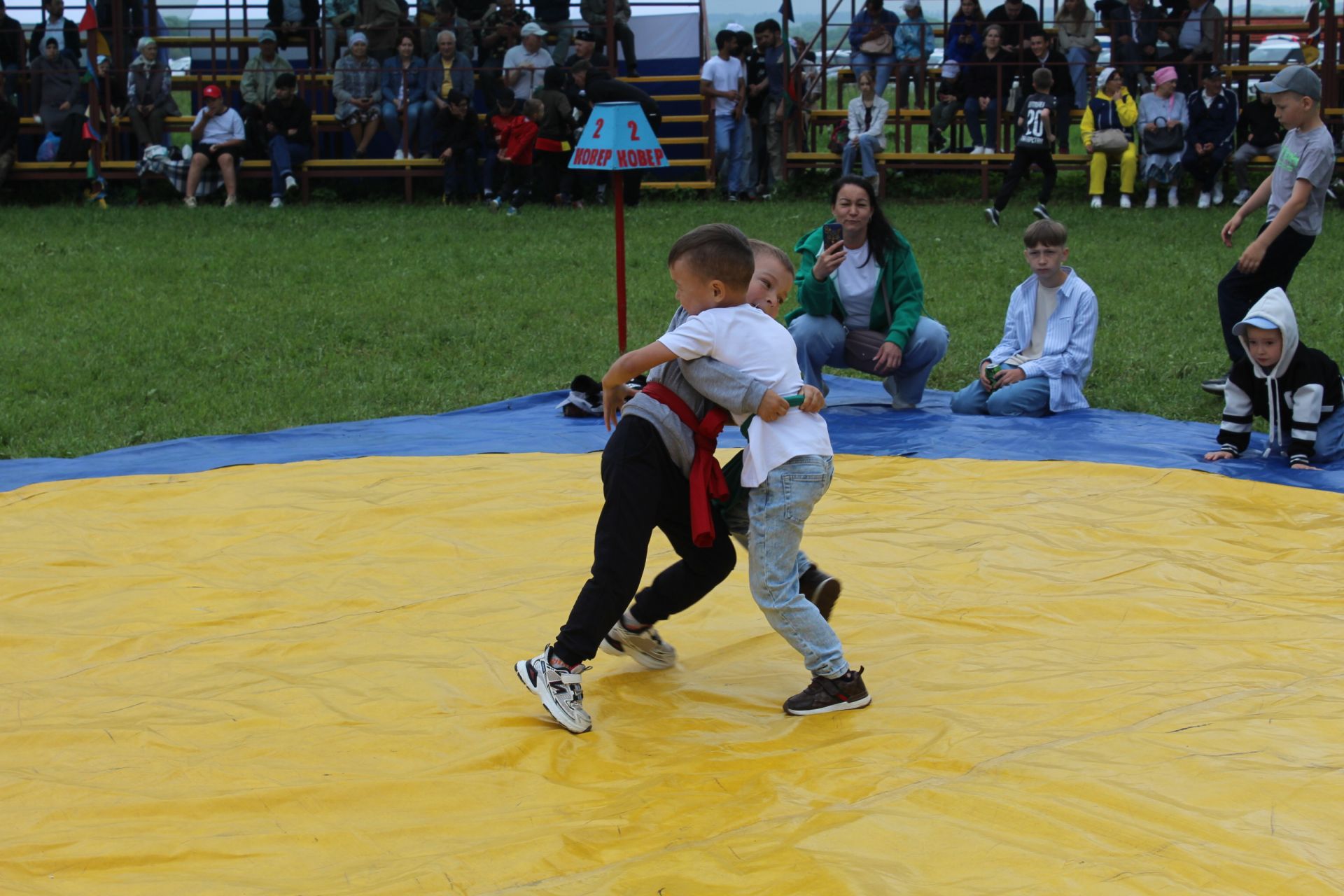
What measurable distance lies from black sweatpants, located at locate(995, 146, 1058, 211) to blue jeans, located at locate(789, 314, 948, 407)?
722 centimetres

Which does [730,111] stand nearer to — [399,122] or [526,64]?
[526,64]

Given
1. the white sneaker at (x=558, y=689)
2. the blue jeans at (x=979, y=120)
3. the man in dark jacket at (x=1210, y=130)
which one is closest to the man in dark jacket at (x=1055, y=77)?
the blue jeans at (x=979, y=120)

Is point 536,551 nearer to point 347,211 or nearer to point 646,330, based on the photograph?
point 646,330

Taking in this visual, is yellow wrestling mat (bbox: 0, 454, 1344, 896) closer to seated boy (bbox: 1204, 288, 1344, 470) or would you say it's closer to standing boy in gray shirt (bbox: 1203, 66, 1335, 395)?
seated boy (bbox: 1204, 288, 1344, 470)

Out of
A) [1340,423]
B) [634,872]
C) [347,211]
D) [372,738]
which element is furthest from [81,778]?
[347,211]

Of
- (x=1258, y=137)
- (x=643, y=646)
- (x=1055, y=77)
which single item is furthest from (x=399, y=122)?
(x=643, y=646)

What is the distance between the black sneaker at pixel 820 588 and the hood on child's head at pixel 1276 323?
293 centimetres

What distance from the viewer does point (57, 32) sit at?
1709 centimetres

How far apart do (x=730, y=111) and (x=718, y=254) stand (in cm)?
1301

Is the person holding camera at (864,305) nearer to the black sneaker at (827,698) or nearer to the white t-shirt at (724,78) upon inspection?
the black sneaker at (827,698)

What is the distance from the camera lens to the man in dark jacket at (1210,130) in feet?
46.9

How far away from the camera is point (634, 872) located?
105 inches

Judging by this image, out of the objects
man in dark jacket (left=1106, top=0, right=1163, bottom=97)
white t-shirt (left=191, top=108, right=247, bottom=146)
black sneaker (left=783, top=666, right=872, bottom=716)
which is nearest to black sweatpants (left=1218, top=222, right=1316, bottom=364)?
black sneaker (left=783, top=666, right=872, bottom=716)

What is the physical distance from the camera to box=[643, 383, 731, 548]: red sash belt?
11.0 feet
